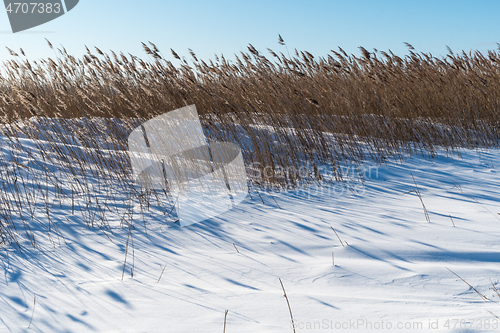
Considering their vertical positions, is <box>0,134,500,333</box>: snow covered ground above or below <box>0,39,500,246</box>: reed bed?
below

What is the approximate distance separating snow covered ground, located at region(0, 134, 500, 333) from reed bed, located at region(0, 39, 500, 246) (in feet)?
1.29

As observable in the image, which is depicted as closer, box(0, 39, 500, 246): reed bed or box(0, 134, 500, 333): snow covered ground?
box(0, 134, 500, 333): snow covered ground

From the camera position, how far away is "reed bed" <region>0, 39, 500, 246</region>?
2932 millimetres

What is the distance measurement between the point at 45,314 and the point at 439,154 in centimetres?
376

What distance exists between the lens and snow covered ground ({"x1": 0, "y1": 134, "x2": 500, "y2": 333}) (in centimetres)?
125

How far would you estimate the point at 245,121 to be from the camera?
13.6ft

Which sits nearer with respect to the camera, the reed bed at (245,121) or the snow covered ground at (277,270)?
the snow covered ground at (277,270)

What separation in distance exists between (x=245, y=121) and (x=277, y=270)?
107 inches

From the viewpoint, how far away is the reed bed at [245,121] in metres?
2.93

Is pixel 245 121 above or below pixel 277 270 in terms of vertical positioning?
above

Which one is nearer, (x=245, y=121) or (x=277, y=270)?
(x=277, y=270)

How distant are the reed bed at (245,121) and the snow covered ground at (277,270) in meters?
0.39

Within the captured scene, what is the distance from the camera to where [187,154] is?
347 cm

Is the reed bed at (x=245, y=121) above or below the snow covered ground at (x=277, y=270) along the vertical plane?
above
